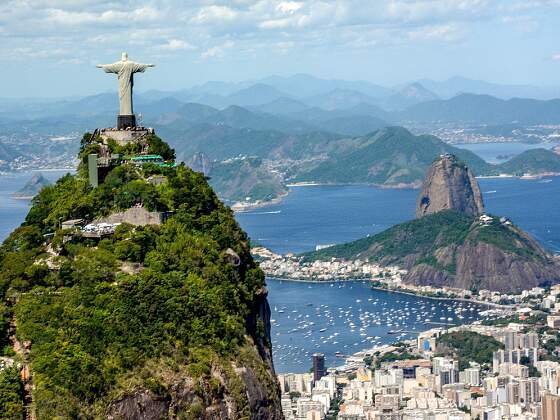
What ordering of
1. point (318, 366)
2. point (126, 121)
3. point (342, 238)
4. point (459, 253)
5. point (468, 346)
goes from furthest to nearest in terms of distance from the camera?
1. point (342, 238)
2. point (459, 253)
3. point (468, 346)
4. point (318, 366)
5. point (126, 121)

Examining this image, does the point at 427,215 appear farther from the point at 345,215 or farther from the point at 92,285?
the point at 92,285

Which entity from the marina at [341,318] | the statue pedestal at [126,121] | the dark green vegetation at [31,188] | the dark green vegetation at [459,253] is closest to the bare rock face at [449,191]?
the dark green vegetation at [459,253]

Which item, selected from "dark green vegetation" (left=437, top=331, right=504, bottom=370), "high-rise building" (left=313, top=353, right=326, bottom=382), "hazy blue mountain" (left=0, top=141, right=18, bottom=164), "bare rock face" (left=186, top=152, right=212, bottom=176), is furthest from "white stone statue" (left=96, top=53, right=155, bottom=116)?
"hazy blue mountain" (left=0, top=141, right=18, bottom=164)

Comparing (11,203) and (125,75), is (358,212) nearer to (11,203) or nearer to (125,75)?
(11,203)

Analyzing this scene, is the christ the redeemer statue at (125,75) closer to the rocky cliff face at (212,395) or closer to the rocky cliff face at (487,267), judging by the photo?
the rocky cliff face at (212,395)

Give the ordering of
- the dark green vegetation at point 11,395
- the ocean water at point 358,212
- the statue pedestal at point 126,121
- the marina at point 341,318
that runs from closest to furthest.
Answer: the dark green vegetation at point 11,395 → the statue pedestal at point 126,121 → the marina at point 341,318 → the ocean water at point 358,212

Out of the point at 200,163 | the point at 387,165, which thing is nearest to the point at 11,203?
the point at 200,163
